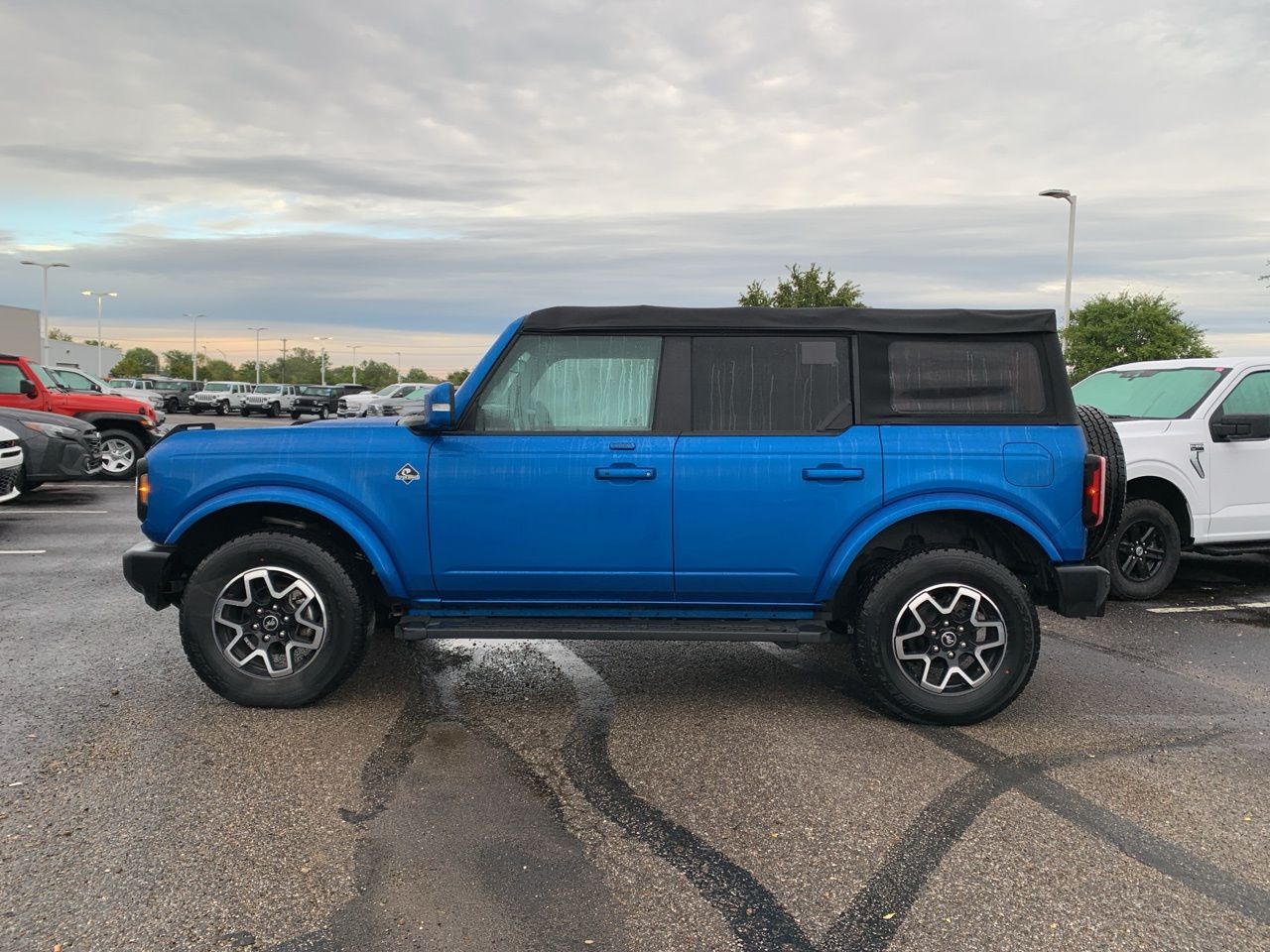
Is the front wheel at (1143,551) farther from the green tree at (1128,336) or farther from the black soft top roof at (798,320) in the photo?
the green tree at (1128,336)

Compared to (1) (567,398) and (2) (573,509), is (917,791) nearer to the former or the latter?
(2) (573,509)

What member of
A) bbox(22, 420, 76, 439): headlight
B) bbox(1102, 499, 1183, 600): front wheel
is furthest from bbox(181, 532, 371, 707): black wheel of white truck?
bbox(22, 420, 76, 439): headlight

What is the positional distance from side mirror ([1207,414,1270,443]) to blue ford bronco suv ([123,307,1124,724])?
3315mm

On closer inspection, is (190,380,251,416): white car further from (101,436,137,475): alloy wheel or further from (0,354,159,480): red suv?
(101,436,137,475): alloy wheel

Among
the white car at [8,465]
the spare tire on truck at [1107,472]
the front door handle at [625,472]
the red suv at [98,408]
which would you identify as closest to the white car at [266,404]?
the red suv at [98,408]

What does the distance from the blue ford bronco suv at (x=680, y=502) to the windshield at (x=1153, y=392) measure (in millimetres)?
3134

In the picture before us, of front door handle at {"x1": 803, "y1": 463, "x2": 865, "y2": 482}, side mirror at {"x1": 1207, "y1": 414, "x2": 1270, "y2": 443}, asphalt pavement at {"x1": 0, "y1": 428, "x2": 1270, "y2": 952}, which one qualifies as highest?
side mirror at {"x1": 1207, "y1": 414, "x2": 1270, "y2": 443}

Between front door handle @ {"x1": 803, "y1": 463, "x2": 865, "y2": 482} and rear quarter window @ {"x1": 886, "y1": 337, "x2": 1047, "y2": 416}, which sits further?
rear quarter window @ {"x1": 886, "y1": 337, "x2": 1047, "y2": 416}

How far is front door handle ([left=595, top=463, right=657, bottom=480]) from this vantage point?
4277mm

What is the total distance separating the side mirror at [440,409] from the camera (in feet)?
13.9

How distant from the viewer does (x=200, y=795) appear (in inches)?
140

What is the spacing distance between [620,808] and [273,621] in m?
1.96

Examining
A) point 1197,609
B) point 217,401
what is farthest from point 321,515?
point 217,401

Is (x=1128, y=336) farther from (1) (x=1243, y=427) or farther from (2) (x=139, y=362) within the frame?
(2) (x=139, y=362)
